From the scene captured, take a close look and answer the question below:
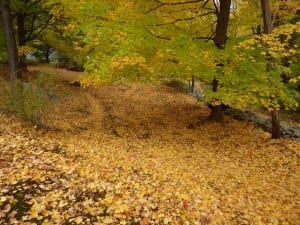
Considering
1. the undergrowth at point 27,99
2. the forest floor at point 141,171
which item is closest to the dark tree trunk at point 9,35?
→ the forest floor at point 141,171

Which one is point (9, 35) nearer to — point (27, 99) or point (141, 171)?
point (27, 99)

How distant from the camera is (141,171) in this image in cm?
838

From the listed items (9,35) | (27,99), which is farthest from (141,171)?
(9,35)

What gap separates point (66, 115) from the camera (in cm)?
1399

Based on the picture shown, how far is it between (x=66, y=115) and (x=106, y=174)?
698 centimetres

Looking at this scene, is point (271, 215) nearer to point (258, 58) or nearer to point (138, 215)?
point (138, 215)

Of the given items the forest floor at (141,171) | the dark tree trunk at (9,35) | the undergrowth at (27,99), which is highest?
the dark tree trunk at (9,35)

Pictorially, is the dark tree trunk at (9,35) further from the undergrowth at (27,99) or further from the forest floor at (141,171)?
the undergrowth at (27,99)

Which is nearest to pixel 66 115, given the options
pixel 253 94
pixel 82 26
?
pixel 82 26

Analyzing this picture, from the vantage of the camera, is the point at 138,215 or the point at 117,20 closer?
the point at 138,215

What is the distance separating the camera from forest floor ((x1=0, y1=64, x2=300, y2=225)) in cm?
617

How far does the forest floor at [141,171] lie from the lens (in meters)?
6.17

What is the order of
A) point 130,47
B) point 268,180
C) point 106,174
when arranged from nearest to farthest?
point 106,174 → point 268,180 → point 130,47

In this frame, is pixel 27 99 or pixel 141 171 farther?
pixel 27 99
